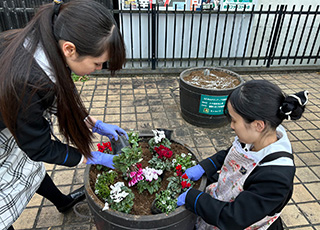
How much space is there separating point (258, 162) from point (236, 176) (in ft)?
0.79

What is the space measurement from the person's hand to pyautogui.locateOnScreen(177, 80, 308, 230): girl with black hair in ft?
0.77

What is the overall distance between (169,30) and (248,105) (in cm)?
411

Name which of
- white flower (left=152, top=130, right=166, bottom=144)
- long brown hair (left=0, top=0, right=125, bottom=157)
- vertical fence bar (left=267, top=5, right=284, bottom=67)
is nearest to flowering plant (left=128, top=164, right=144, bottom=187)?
white flower (left=152, top=130, right=166, bottom=144)

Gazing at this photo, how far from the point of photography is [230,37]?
5.08m

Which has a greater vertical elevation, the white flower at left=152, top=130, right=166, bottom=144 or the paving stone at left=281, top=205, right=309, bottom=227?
the white flower at left=152, top=130, right=166, bottom=144

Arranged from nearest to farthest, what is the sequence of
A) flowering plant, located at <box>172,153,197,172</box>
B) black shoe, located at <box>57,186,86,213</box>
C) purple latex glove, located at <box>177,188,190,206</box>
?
purple latex glove, located at <box>177,188,190,206</box>
flowering plant, located at <box>172,153,197,172</box>
black shoe, located at <box>57,186,86,213</box>

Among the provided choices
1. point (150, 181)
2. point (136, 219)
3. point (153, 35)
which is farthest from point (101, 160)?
point (153, 35)

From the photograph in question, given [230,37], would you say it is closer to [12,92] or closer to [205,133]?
[205,133]

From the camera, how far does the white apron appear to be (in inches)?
53.9

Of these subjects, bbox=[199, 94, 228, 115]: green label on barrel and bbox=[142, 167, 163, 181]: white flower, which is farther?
bbox=[199, 94, 228, 115]: green label on barrel

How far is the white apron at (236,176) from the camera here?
1.37m

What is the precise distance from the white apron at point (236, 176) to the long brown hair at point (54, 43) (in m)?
0.97

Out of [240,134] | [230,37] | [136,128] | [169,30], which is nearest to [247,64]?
[230,37]

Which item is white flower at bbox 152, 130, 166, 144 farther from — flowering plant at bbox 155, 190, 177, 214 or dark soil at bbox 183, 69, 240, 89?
dark soil at bbox 183, 69, 240, 89
